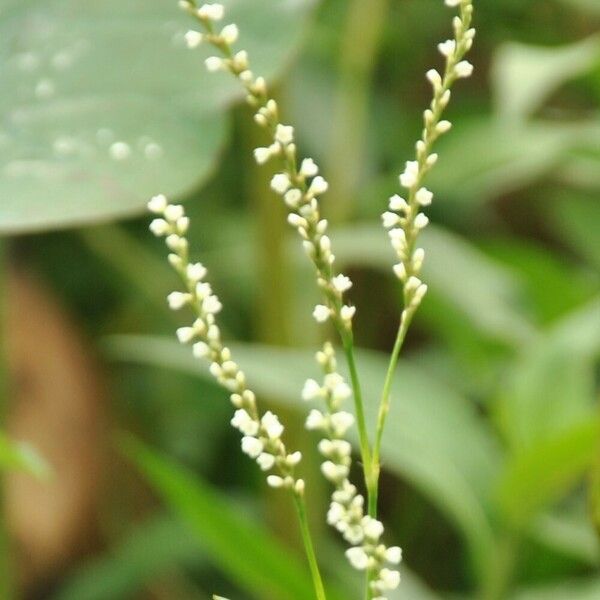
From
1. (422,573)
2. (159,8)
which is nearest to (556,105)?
(422,573)

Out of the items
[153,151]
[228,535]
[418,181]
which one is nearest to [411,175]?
[418,181]

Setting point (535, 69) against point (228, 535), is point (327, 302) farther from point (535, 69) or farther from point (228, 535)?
point (535, 69)

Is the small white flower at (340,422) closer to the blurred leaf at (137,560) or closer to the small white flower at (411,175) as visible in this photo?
the small white flower at (411,175)

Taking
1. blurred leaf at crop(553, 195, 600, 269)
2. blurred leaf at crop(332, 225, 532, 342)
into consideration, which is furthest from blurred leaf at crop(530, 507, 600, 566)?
blurred leaf at crop(553, 195, 600, 269)

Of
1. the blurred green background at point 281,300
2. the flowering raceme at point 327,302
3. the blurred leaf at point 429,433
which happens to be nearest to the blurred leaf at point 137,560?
the blurred green background at point 281,300

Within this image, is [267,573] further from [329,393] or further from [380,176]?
[380,176]

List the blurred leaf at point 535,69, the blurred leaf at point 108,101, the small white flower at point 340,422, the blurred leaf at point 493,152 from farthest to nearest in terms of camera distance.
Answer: the blurred leaf at point 493,152 < the blurred leaf at point 535,69 < the blurred leaf at point 108,101 < the small white flower at point 340,422
